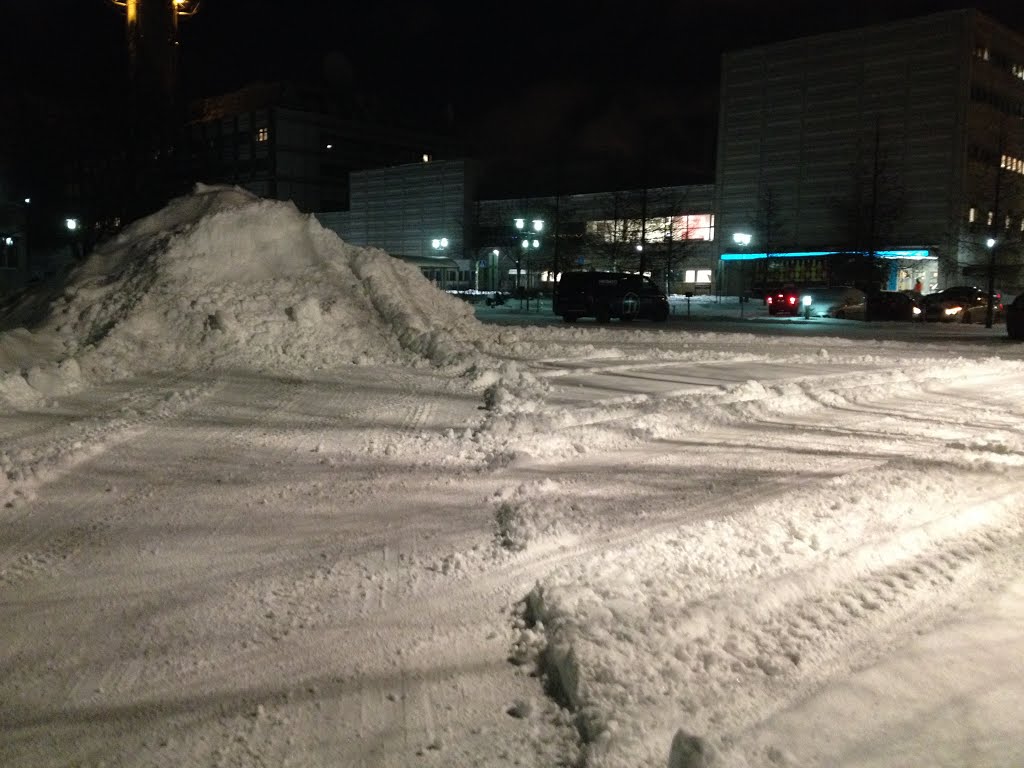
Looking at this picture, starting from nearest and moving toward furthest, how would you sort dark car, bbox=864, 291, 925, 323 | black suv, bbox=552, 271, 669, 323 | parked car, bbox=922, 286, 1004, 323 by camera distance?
black suv, bbox=552, 271, 669, 323 < parked car, bbox=922, 286, 1004, 323 < dark car, bbox=864, 291, 925, 323

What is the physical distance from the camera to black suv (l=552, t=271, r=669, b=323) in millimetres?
28594

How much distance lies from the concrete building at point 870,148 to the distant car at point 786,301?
37.8 ft

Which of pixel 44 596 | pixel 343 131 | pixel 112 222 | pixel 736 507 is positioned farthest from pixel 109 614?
pixel 343 131

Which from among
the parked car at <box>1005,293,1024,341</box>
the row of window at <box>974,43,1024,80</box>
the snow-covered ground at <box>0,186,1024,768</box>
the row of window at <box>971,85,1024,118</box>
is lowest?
the snow-covered ground at <box>0,186,1024,768</box>

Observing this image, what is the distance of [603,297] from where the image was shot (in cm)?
2861

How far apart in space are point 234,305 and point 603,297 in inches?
718

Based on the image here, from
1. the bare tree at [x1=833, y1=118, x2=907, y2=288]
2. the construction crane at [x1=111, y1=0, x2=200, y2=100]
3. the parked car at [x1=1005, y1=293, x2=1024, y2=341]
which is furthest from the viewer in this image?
the bare tree at [x1=833, y1=118, x2=907, y2=288]

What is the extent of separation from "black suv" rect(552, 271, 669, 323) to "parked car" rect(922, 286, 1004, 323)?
1190 centimetres

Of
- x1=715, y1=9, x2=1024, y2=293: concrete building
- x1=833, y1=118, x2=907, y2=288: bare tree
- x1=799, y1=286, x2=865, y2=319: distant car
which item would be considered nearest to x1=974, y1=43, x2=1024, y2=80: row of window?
x1=715, y1=9, x2=1024, y2=293: concrete building

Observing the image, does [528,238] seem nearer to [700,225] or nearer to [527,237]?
[527,237]

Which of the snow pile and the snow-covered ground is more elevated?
the snow pile

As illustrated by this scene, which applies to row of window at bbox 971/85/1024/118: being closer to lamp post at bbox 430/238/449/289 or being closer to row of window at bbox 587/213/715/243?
row of window at bbox 587/213/715/243

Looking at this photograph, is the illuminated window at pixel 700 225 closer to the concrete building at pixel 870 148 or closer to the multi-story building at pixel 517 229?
the multi-story building at pixel 517 229

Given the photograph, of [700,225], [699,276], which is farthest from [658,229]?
[699,276]
